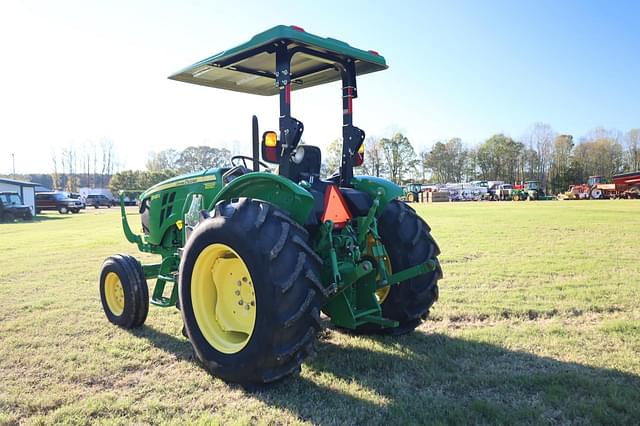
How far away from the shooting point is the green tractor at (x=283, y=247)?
3303 mm

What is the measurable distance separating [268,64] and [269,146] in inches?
54.0

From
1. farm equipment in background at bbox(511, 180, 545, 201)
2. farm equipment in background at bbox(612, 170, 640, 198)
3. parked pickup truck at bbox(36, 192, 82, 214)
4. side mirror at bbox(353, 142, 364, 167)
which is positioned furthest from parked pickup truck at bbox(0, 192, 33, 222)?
farm equipment in background at bbox(612, 170, 640, 198)

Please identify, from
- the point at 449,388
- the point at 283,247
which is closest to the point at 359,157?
the point at 283,247

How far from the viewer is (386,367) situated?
3.93m

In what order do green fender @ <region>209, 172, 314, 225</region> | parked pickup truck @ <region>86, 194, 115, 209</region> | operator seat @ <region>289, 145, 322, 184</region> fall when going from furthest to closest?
1. parked pickup truck @ <region>86, 194, 115, 209</region>
2. operator seat @ <region>289, 145, 322, 184</region>
3. green fender @ <region>209, 172, 314, 225</region>

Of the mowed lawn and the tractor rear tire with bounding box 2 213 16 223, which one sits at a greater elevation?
the tractor rear tire with bounding box 2 213 16 223

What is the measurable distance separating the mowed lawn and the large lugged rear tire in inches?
10.2

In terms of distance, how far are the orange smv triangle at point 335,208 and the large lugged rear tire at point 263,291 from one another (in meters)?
0.55

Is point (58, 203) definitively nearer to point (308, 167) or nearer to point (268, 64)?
point (268, 64)

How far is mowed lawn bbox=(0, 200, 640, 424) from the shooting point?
316 centimetres

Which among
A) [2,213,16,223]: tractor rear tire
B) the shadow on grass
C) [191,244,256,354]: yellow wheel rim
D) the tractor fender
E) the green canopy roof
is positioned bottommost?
the shadow on grass

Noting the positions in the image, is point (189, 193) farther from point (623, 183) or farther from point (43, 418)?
point (623, 183)

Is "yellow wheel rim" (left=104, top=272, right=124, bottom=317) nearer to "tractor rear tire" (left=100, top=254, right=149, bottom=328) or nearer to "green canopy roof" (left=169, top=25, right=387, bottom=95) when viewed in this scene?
"tractor rear tire" (left=100, top=254, right=149, bottom=328)

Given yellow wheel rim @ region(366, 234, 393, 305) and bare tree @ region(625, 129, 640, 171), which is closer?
yellow wheel rim @ region(366, 234, 393, 305)
